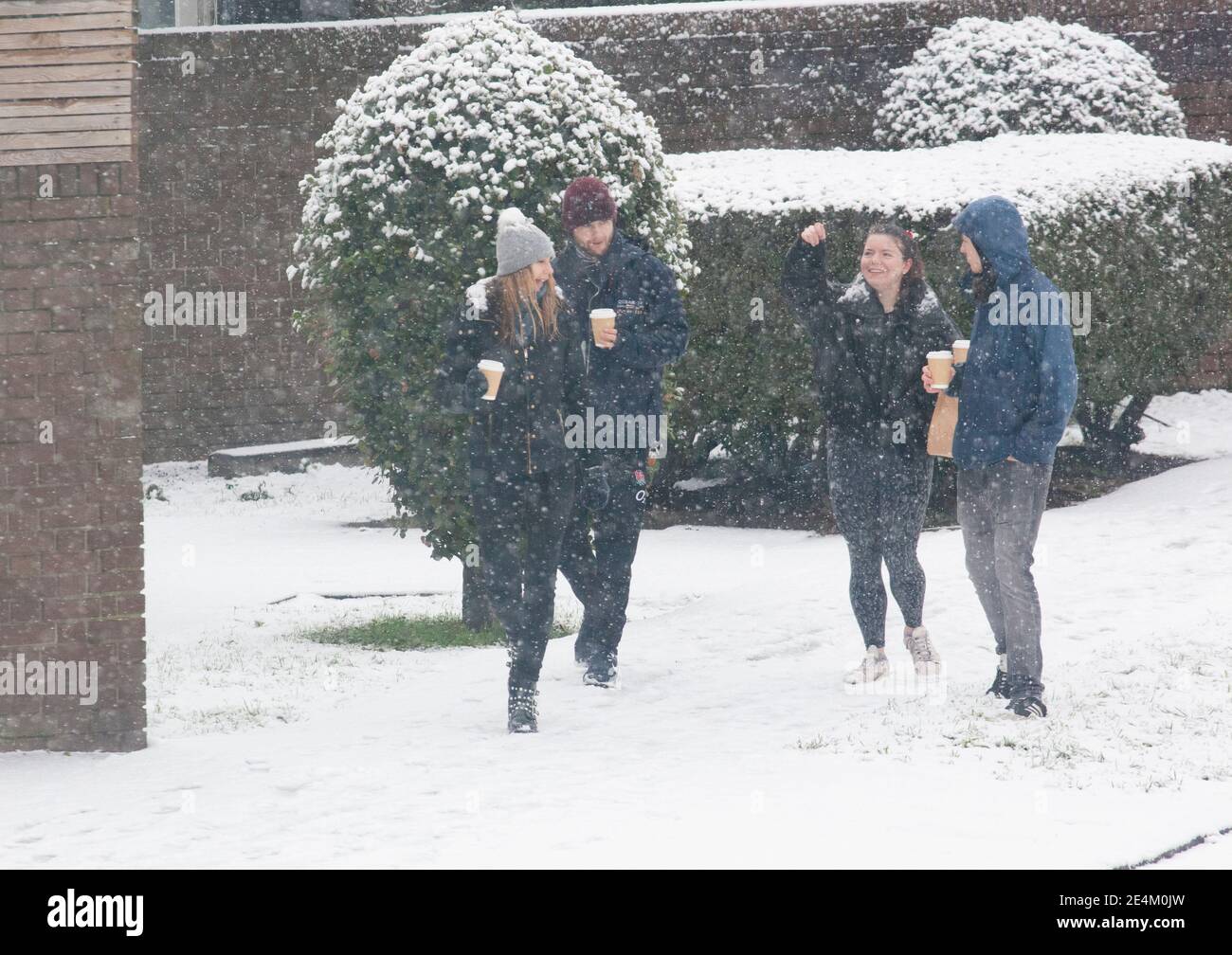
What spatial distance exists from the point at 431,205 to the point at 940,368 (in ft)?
8.89

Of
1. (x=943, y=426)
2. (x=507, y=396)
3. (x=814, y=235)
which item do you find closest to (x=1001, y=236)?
(x=943, y=426)

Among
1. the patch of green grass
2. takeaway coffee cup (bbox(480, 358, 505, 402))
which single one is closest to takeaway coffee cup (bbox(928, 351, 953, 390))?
takeaway coffee cup (bbox(480, 358, 505, 402))

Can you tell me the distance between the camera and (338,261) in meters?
7.58

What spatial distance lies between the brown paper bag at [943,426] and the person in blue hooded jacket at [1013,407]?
77 mm

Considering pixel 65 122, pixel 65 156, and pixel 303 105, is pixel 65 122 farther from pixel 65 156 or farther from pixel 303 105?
pixel 303 105

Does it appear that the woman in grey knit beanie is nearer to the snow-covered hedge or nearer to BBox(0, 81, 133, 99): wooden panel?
BBox(0, 81, 133, 99): wooden panel

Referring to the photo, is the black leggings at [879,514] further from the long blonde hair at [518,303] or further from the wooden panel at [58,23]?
the wooden panel at [58,23]

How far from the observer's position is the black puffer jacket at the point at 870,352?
20.6ft

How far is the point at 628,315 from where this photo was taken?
254 inches

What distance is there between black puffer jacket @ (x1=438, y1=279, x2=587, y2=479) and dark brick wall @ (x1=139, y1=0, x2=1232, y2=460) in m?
8.40

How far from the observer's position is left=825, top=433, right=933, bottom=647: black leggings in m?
6.36

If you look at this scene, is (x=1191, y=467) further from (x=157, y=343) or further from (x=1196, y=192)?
(x=157, y=343)

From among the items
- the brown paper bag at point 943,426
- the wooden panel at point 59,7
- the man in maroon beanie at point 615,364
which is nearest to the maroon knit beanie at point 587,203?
the man in maroon beanie at point 615,364

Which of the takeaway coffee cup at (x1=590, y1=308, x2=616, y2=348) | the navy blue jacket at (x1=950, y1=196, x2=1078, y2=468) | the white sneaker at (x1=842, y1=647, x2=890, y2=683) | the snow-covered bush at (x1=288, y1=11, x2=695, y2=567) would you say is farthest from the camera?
the snow-covered bush at (x1=288, y1=11, x2=695, y2=567)
